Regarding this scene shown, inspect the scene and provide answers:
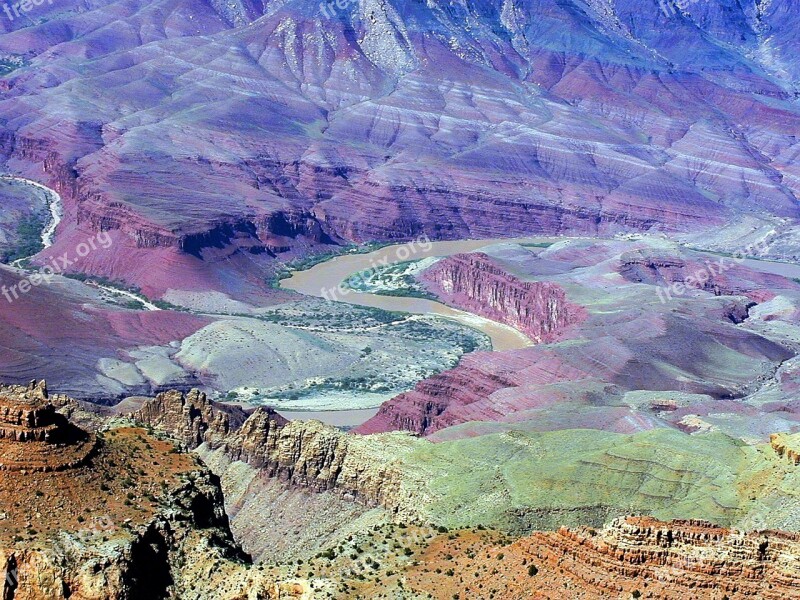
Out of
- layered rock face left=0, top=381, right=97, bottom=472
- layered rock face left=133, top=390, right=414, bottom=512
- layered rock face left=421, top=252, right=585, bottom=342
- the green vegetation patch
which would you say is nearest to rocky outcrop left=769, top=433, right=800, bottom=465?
layered rock face left=133, top=390, right=414, bottom=512

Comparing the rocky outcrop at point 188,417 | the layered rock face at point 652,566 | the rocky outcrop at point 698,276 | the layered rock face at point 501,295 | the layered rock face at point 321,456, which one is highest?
the layered rock face at point 652,566

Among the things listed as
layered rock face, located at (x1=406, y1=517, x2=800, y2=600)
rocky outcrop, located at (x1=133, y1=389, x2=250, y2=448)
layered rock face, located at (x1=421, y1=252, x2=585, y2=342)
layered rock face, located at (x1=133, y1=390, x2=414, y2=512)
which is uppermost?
layered rock face, located at (x1=406, y1=517, x2=800, y2=600)

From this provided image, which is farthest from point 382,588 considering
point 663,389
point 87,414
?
point 663,389

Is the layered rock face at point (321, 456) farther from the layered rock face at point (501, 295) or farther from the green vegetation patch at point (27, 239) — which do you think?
the green vegetation patch at point (27, 239)

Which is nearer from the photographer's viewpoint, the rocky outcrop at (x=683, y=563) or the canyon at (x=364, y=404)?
the rocky outcrop at (x=683, y=563)

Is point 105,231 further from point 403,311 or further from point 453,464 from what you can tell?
point 453,464

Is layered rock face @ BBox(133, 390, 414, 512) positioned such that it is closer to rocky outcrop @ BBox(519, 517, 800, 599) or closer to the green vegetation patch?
rocky outcrop @ BBox(519, 517, 800, 599)

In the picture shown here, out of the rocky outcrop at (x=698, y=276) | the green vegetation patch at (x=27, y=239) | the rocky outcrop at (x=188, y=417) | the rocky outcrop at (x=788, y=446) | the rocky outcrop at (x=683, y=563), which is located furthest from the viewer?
the green vegetation patch at (x=27, y=239)

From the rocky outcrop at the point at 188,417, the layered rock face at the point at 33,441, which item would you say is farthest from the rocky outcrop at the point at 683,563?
the rocky outcrop at the point at 188,417

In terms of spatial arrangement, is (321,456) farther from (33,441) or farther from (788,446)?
(33,441)
